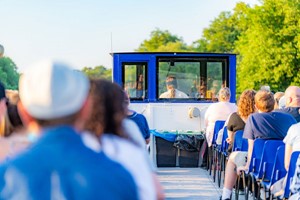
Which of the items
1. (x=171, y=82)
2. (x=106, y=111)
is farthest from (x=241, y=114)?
(x=106, y=111)

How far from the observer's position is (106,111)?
124 inches

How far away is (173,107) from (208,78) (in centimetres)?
102

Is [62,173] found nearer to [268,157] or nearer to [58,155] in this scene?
[58,155]

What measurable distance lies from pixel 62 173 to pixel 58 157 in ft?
0.17

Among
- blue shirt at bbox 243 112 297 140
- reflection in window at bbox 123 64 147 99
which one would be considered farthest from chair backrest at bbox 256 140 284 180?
reflection in window at bbox 123 64 147 99

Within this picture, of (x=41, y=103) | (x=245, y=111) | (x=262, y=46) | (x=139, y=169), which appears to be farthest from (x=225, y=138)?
(x=262, y=46)

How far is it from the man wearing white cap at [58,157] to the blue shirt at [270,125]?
5890mm

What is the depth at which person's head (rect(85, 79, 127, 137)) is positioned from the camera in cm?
308

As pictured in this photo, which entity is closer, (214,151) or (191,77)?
(214,151)

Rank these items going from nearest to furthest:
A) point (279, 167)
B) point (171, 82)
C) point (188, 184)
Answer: point (279, 167) → point (188, 184) → point (171, 82)

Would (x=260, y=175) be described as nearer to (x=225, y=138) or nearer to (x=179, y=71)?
(x=225, y=138)

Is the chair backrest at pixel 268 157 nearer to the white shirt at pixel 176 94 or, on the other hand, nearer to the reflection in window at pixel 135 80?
the white shirt at pixel 176 94

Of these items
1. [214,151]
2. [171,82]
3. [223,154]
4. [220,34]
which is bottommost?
[214,151]

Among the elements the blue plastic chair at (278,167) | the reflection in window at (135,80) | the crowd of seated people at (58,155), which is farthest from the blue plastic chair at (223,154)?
the crowd of seated people at (58,155)
